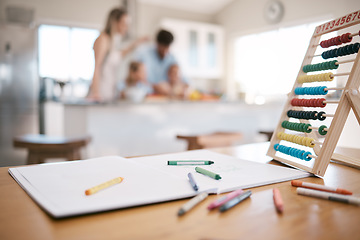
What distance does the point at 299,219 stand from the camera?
41cm

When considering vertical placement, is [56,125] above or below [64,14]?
below

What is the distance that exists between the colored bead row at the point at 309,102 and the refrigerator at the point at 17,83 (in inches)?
161

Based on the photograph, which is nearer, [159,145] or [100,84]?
[159,145]

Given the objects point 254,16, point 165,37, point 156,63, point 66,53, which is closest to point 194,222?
point 165,37

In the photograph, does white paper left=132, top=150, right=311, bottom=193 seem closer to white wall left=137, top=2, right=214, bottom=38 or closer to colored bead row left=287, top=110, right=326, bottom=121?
colored bead row left=287, top=110, right=326, bottom=121

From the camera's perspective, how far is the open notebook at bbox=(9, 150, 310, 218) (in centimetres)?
43

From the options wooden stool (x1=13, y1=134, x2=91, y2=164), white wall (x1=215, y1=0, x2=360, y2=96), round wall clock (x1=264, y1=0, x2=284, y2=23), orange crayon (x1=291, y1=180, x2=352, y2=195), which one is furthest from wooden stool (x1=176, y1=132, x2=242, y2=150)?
round wall clock (x1=264, y1=0, x2=284, y2=23)

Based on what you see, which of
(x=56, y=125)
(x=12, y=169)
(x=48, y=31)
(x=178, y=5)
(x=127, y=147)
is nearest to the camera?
(x=12, y=169)

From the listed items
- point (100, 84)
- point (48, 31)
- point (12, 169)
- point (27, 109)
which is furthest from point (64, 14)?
point (12, 169)

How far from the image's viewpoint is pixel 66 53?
5.16 meters

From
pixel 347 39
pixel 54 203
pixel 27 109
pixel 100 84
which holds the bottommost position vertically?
pixel 27 109

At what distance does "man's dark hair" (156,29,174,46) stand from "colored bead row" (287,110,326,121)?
3.06m

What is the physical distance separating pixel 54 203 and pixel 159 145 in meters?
2.17

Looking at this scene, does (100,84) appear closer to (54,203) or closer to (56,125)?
(56,125)
